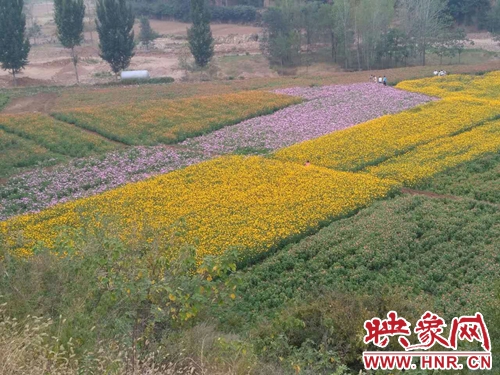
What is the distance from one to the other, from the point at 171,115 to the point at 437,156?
15745mm

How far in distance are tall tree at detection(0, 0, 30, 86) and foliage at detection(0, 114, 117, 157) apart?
68.4 ft

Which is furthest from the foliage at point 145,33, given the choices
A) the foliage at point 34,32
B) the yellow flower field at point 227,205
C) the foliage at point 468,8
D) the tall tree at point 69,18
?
the yellow flower field at point 227,205

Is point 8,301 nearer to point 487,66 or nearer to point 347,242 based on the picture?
point 347,242

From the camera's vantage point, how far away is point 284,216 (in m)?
17.5

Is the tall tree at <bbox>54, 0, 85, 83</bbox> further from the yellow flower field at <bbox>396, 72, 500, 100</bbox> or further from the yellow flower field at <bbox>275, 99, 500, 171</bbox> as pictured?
the yellow flower field at <bbox>275, 99, 500, 171</bbox>

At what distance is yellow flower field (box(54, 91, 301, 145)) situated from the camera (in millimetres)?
28891

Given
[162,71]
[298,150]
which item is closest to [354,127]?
[298,150]

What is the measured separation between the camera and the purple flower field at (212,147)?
2103 cm

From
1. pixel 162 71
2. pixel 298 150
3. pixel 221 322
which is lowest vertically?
pixel 221 322

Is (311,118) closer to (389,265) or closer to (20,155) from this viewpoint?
(20,155)

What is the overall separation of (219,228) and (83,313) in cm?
935

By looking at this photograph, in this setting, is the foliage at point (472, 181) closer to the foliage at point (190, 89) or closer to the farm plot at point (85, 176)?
the farm plot at point (85, 176)

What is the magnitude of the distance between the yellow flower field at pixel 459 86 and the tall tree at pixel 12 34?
113 ft

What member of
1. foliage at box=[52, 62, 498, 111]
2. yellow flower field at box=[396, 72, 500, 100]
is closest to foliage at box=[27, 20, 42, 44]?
foliage at box=[52, 62, 498, 111]
